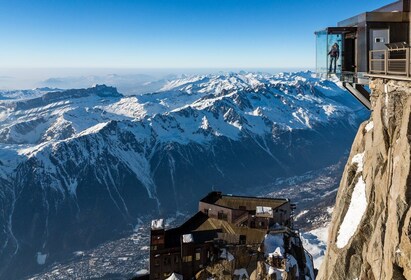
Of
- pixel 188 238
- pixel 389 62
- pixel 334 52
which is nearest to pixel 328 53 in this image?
pixel 334 52

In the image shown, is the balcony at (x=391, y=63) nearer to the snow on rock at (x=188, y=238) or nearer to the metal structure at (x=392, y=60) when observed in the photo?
the metal structure at (x=392, y=60)

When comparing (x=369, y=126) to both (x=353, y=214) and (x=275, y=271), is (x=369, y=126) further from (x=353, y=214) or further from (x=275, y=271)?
(x=275, y=271)

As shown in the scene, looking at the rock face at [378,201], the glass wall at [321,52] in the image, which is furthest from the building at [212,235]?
the rock face at [378,201]

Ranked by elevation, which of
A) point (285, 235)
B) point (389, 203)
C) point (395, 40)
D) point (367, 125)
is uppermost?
point (395, 40)

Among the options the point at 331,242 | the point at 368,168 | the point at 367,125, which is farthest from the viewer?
the point at 367,125

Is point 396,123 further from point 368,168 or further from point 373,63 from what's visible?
point 373,63

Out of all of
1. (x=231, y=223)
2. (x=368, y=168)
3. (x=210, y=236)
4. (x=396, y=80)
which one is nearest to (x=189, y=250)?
(x=210, y=236)

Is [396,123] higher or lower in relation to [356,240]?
higher
